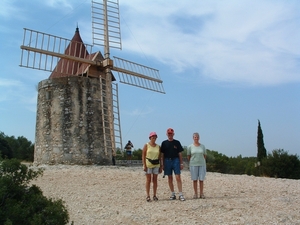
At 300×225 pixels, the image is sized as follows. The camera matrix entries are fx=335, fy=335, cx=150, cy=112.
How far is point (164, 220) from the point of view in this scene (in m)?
4.95

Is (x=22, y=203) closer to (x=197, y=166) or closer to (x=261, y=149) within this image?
(x=197, y=166)

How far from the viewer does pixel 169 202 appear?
5934 millimetres

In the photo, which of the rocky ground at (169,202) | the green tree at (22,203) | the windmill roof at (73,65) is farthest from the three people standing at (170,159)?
the windmill roof at (73,65)

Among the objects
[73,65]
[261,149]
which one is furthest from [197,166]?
[261,149]

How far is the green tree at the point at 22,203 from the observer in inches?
152

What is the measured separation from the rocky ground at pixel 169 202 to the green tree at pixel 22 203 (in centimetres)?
102

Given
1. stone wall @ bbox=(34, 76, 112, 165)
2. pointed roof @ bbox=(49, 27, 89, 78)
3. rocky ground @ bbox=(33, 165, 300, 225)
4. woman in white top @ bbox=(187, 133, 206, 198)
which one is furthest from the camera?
pointed roof @ bbox=(49, 27, 89, 78)

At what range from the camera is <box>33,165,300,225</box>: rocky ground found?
5.07m

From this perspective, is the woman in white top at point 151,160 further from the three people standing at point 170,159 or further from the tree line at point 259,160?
the tree line at point 259,160

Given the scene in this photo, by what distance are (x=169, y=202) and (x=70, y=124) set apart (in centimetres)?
684

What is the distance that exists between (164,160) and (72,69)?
8460 mm

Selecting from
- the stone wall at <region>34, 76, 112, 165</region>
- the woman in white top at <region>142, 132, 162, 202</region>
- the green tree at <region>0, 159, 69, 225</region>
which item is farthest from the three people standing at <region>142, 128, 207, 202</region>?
the stone wall at <region>34, 76, 112, 165</region>

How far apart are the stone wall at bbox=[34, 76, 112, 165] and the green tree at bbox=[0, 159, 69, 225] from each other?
7436 mm

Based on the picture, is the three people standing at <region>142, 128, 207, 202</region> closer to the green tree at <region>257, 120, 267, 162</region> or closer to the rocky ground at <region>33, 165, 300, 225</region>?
the rocky ground at <region>33, 165, 300, 225</region>
